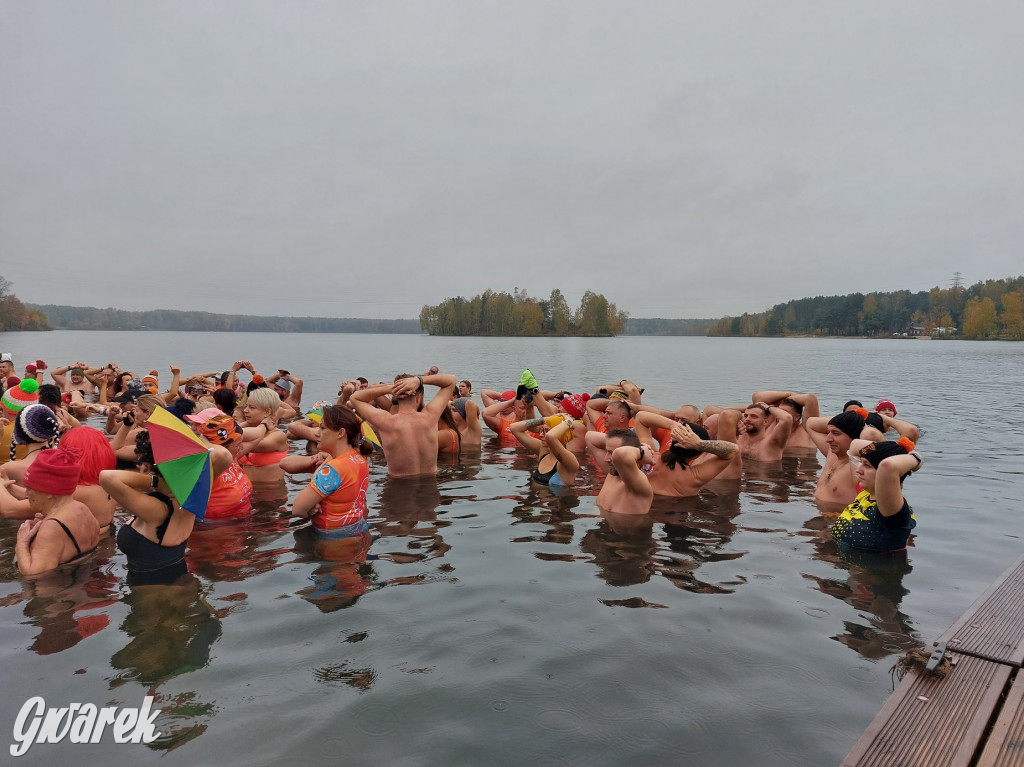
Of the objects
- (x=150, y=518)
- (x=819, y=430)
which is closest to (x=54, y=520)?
(x=150, y=518)

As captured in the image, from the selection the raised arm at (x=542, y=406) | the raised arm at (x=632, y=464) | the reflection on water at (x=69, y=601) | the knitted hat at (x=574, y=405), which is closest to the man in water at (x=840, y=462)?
the raised arm at (x=632, y=464)

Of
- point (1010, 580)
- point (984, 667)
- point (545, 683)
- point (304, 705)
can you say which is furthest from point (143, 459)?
point (1010, 580)

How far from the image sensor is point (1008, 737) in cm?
317

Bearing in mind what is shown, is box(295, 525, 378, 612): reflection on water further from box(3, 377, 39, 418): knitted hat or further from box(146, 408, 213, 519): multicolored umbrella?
box(3, 377, 39, 418): knitted hat

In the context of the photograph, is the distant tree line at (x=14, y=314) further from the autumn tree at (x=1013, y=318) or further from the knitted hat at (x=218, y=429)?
the autumn tree at (x=1013, y=318)

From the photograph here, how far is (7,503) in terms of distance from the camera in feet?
19.0

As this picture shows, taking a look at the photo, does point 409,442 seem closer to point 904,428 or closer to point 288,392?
point 904,428

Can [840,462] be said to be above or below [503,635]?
above

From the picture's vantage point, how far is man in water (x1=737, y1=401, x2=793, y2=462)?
1148cm

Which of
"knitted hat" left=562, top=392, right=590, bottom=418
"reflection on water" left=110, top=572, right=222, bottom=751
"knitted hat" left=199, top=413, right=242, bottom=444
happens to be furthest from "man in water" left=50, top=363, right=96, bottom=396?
"reflection on water" left=110, top=572, right=222, bottom=751

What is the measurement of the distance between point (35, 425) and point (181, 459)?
2.42 meters

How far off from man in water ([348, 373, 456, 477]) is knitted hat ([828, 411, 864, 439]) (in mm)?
A: 5454

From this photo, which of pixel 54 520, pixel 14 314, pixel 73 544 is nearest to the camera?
pixel 54 520

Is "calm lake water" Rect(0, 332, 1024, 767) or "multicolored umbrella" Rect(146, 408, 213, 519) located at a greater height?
"multicolored umbrella" Rect(146, 408, 213, 519)
